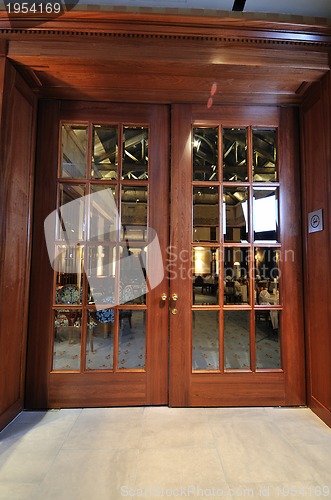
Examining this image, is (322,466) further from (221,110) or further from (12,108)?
(12,108)

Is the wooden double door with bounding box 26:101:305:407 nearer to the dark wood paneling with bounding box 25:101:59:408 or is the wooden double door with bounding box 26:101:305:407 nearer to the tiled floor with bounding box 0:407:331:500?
the dark wood paneling with bounding box 25:101:59:408

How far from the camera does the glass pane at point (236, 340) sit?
7.09 feet

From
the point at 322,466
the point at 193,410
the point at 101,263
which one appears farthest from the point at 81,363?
the point at 322,466

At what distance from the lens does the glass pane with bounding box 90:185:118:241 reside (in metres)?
2.19

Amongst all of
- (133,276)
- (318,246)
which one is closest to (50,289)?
(133,276)

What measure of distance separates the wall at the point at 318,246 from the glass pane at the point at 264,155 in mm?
242

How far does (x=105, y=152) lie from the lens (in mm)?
2232

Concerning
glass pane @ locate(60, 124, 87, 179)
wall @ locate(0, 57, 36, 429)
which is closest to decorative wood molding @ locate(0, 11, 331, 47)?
wall @ locate(0, 57, 36, 429)

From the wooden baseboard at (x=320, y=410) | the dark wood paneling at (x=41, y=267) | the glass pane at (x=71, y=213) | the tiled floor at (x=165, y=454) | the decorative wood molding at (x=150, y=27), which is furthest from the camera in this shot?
the glass pane at (x=71, y=213)

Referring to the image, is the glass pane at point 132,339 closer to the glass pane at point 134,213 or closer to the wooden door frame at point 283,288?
the wooden door frame at point 283,288

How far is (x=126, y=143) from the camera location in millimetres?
2260

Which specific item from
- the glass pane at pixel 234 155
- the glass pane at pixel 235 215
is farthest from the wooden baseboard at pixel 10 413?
the glass pane at pixel 234 155

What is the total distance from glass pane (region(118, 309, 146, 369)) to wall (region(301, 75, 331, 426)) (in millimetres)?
1350

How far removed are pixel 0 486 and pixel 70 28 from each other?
2766 mm
